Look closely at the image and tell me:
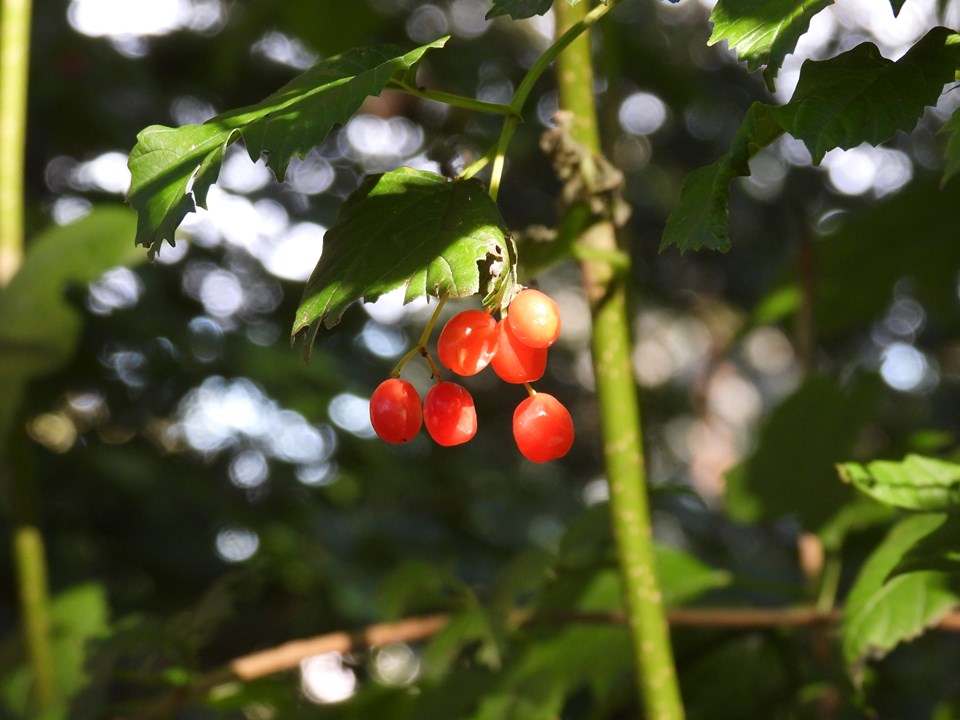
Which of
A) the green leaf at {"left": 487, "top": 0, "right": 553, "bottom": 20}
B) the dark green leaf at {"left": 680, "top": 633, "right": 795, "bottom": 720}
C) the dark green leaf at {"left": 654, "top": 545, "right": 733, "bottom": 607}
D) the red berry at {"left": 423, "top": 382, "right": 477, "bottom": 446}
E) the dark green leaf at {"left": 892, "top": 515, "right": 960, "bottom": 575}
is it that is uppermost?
the green leaf at {"left": 487, "top": 0, "right": 553, "bottom": 20}

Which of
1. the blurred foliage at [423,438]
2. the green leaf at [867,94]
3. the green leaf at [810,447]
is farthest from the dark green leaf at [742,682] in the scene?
the green leaf at [867,94]

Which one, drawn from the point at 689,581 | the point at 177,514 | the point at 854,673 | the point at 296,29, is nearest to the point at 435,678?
the point at 689,581

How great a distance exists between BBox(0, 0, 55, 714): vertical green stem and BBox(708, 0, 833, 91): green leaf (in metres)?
0.81

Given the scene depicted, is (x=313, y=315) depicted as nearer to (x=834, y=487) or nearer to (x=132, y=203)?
(x=132, y=203)

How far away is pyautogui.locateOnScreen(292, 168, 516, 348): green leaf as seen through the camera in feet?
1.52

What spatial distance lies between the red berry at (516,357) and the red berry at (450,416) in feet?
0.11

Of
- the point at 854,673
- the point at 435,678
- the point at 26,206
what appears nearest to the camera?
the point at 854,673

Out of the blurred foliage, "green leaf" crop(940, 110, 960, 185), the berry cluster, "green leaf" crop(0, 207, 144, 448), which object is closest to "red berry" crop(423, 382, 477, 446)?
the berry cluster

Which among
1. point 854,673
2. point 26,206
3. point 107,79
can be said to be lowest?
point 854,673

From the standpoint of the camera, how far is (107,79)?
1887 mm

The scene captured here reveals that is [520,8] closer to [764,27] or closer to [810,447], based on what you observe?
[764,27]

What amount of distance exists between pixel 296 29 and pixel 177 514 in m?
0.87

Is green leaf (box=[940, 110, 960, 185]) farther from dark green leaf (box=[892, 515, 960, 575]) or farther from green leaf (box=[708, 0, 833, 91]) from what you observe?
dark green leaf (box=[892, 515, 960, 575])

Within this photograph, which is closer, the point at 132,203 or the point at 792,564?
the point at 132,203
